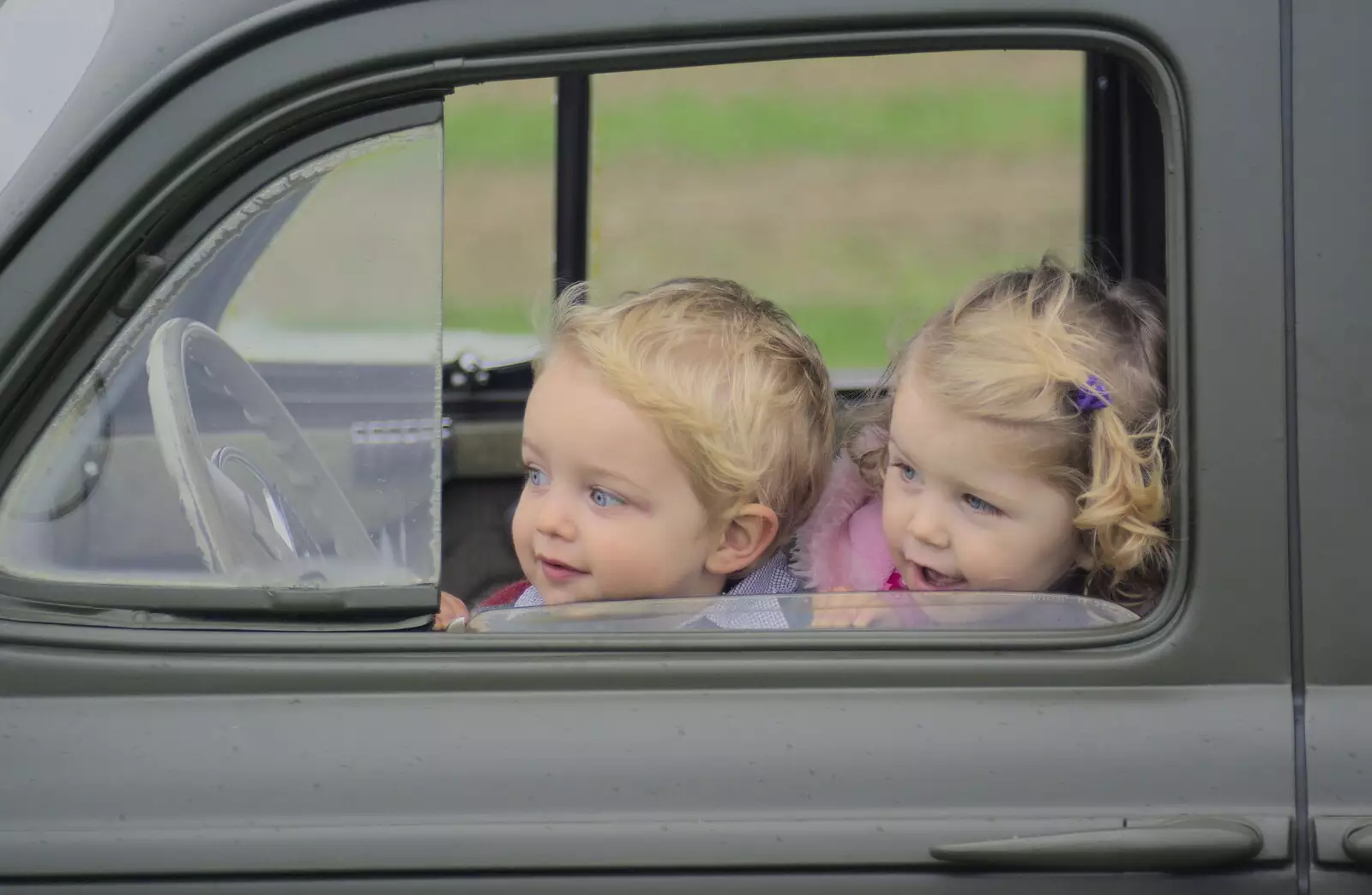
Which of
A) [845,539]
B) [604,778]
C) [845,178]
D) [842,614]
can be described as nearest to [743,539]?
[845,539]

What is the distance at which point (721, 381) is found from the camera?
175 cm

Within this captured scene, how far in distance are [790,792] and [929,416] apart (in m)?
0.50

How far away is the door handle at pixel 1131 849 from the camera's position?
1.24 m

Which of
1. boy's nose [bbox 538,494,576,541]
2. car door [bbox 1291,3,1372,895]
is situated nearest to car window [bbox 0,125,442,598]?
boy's nose [bbox 538,494,576,541]

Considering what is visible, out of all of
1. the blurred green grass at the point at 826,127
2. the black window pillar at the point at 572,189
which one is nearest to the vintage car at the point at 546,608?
the black window pillar at the point at 572,189

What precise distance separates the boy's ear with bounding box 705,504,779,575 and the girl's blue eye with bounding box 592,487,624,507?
0.15 m

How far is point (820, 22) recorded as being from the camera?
4.39 ft

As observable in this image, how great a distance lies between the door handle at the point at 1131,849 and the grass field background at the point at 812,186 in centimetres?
594

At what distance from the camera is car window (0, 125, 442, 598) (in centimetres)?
139

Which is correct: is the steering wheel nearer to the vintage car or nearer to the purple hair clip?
the vintage car

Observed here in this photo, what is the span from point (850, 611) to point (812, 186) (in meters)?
8.45

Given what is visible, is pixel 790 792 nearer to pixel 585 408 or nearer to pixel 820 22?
pixel 585 408

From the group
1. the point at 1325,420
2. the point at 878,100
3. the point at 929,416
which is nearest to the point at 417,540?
the point at 929,416

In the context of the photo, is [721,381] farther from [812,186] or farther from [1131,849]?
[812,186]
